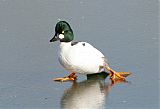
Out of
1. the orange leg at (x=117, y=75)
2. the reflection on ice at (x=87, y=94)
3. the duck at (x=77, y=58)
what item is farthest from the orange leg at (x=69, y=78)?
the orange leg at (x=117, y=75)

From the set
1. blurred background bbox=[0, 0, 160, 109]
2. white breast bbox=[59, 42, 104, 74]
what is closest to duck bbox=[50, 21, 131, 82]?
white breast bbox=[59, 42, 104, 74]

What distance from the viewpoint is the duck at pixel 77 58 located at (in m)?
5.98

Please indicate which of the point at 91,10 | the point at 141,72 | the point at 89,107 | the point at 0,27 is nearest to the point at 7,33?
the point at 0,27

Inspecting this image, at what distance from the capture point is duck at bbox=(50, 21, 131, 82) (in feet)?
19.6

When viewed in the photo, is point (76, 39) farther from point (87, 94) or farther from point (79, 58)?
point (87, 94)

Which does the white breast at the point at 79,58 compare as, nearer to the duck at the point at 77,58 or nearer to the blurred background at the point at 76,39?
the duck at the point at 77,58

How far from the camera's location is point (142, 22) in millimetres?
8180

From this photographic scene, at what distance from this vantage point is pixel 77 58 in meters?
5.98

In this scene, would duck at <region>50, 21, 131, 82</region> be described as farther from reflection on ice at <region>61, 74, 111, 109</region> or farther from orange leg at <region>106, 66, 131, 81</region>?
reflection on ice at <region>61, 74, 111, 109</region>

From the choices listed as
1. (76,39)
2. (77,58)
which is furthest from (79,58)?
(76,39)

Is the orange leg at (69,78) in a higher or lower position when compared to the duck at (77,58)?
lower

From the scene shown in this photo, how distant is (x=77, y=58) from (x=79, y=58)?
21 mm

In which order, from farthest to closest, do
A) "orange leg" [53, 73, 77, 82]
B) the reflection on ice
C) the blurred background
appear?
"orange leg" [53, 73, 77, 82], the blurred background, the reflection on ice

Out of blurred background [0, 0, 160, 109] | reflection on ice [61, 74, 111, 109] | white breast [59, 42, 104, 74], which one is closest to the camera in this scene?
reflection on ice [61, 74, 111, 109]
